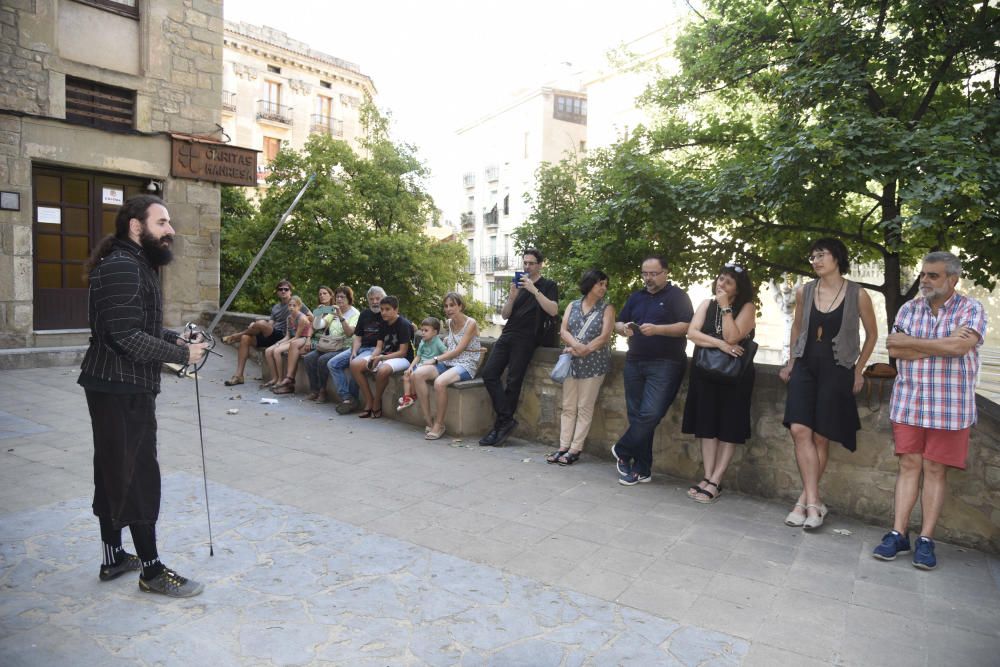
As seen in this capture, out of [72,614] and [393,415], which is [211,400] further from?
[72,614]

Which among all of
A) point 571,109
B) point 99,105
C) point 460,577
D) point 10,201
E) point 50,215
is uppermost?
point 571,109

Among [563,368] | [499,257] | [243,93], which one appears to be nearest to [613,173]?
[563,368]

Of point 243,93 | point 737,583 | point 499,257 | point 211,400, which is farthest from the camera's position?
point 499,257

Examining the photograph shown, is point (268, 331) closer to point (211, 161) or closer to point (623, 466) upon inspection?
point (211, 161)

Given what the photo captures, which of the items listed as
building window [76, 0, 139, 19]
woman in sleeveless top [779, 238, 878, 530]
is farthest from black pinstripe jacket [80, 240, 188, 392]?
building window [76, 0, 139, 19]

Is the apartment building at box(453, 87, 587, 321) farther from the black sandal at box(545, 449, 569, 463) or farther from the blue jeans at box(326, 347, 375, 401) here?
the black sandal at box(545, 449, 569, 463)

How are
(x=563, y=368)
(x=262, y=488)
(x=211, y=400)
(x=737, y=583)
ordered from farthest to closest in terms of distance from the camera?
(x=211, y=400)
(x=563, y=368)
(x=262, y=488)
(x=737, y=583)

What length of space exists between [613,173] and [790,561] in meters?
4.68

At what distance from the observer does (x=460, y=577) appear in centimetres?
381

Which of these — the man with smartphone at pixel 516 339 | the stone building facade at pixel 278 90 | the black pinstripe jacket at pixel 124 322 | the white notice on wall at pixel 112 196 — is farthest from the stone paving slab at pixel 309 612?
the stone building facade at pixel 278 90

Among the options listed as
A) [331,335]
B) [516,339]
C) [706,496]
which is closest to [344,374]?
[331,335]

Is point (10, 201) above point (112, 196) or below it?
below

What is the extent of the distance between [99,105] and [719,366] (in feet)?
37.8

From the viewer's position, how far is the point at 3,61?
10820mm
